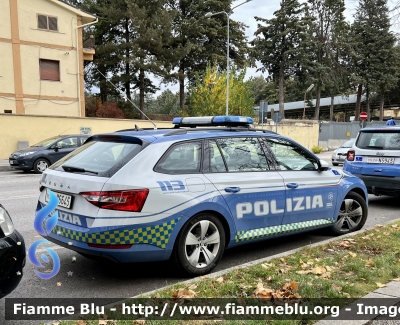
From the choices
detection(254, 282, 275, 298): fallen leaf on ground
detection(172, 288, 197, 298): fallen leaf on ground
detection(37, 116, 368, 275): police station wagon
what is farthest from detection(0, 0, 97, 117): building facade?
detection(254, 282, 275, 298): fallen leaf on ground

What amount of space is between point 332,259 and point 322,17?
45.8m

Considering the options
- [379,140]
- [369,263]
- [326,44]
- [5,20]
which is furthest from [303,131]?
[369,263]

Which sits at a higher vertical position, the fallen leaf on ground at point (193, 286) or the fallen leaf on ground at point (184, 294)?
the fallen leaf on ground at point (184, 294)

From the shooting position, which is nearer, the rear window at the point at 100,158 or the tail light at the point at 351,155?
the rear window at the point at 100,158

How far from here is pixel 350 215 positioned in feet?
19.0

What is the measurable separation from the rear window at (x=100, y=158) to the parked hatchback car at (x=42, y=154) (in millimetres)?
10850

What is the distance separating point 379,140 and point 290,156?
3892 millimetres

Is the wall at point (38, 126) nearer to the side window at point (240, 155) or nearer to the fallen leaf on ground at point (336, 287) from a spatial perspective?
the side window at point (240, 155)

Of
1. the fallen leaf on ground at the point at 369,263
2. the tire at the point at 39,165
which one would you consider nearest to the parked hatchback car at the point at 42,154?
the tire at the point at 39,165

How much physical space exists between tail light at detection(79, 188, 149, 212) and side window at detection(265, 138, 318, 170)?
2.05 m

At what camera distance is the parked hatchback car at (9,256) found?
283 cm

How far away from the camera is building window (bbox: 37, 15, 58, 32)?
24750mm

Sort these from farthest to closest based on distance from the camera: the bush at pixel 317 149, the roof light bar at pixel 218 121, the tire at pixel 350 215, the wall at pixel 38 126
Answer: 1. the bush at pixel 317 149
2. the wall at pixel 38 126
3. the tire at pixel 350 215
4. the roof light bar at pixel 218 121

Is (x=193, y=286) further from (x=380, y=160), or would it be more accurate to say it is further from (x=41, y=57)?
(x=41, y=57)
